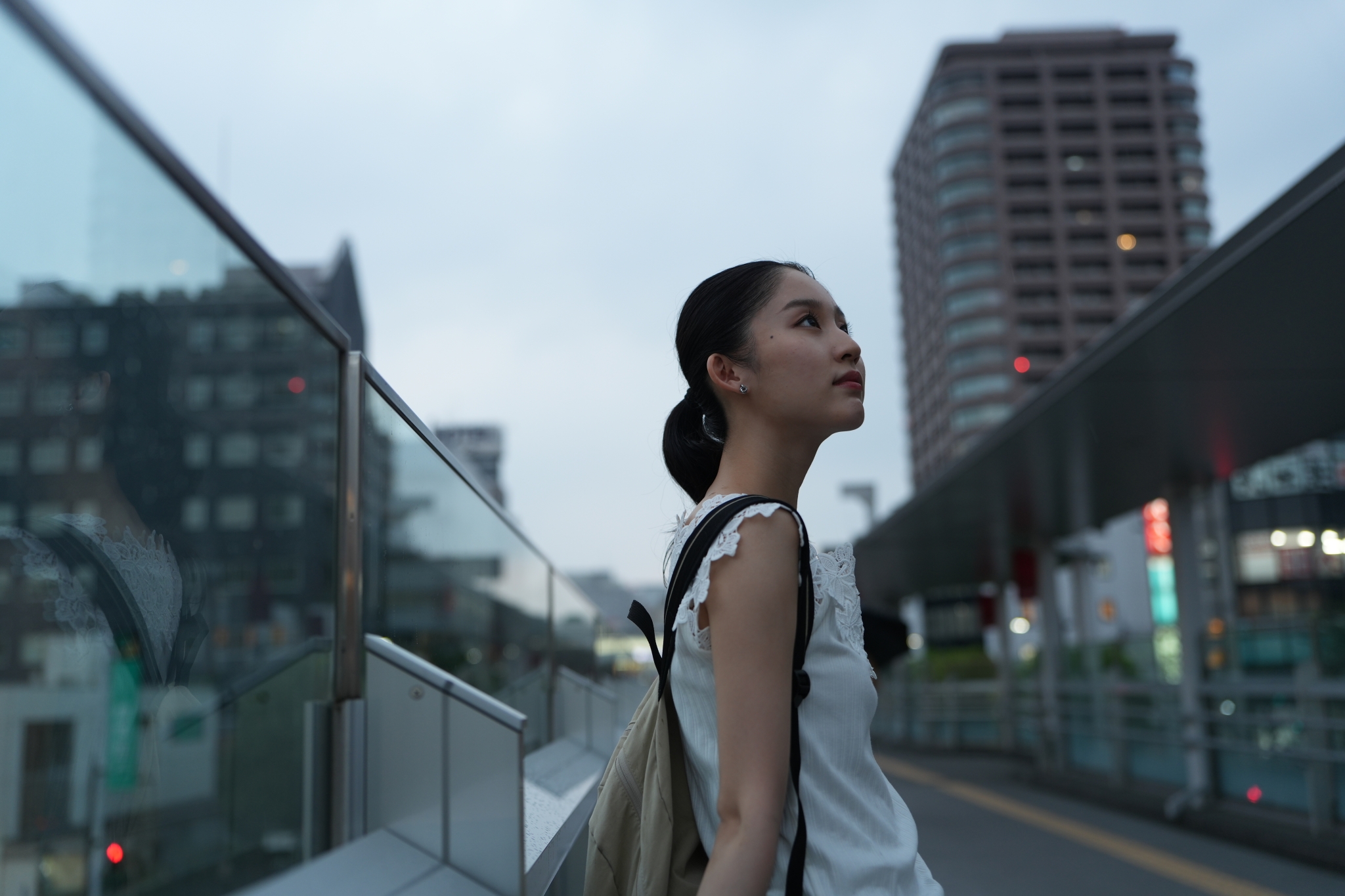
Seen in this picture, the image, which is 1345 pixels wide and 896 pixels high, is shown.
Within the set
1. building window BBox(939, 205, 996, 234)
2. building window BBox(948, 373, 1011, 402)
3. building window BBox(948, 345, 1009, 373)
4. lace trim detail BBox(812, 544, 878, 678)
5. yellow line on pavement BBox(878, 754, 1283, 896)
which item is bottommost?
yellow line on pavement BBox(878, 754, 1283, 896)

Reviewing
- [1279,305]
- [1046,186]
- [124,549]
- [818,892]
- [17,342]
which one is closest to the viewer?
[818,892]

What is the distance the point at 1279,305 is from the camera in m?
5.91

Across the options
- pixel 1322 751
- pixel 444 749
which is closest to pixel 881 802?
pixel 444 749

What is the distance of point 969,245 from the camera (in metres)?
80.3

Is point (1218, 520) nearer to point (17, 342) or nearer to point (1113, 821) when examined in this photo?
point (1113, 821)

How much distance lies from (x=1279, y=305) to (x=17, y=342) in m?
5.82

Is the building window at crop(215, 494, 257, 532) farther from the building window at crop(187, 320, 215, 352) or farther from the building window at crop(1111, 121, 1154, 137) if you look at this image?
the building window at crop(1111, 121, 1154, 137)

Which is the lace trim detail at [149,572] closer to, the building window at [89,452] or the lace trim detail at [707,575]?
the building window at [89,452]

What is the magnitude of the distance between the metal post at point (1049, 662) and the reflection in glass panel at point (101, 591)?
1412 centimetres

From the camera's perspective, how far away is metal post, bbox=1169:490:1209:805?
10.5 meters

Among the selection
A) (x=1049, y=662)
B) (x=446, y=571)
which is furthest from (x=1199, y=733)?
(x=446, y=571)

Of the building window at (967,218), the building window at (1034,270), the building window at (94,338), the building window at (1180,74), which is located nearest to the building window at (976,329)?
the building window at (1034,270)

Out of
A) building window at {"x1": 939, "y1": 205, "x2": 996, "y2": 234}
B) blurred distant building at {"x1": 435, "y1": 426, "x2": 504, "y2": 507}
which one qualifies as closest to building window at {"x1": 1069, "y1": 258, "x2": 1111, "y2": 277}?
building window at {"x1": 939, "y1": 205, "x2": 996, "y2": 234}

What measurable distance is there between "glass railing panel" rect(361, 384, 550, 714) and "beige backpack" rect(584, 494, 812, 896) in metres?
0.56
